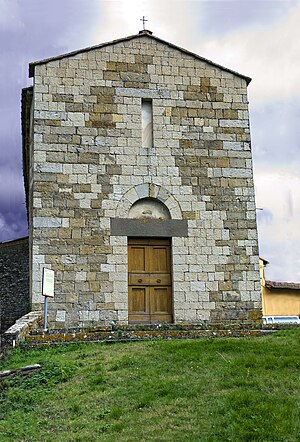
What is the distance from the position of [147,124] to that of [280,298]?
1174 centimetres

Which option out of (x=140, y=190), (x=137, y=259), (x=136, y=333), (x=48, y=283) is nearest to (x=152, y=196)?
(x=140, y=190)

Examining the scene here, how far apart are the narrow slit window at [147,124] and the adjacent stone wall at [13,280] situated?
7095mm

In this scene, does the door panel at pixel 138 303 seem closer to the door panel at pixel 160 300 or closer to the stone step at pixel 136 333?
the door panel at pixel 160 300

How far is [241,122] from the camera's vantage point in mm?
15586

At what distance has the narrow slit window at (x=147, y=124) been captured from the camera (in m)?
15.1

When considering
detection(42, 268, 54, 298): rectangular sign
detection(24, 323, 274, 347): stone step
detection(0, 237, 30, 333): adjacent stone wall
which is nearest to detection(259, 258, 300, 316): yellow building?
detection(0, 237, 30, 333): adjacent stone wall

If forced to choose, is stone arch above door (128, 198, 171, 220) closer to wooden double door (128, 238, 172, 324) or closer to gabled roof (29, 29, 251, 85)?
wooden double door (128, 238, 172, 324)

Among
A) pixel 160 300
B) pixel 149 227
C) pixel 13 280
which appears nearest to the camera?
pixel 160 300

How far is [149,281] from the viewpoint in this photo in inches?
566

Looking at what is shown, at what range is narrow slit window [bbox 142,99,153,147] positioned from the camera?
15.1 m

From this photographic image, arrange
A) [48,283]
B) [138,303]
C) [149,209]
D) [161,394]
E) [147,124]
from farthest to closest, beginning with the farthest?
[147,124]
[149,209]
[138,303]
[48,283]
[161,394]

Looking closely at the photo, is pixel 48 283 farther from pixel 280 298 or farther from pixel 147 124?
pixel 280 298

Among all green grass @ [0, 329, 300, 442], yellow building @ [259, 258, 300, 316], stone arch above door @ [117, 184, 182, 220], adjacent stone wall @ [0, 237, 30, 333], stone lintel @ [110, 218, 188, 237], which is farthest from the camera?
yellow building @ [259, 258, 300, 316]

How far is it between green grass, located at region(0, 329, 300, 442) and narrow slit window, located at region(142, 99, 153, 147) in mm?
5916
